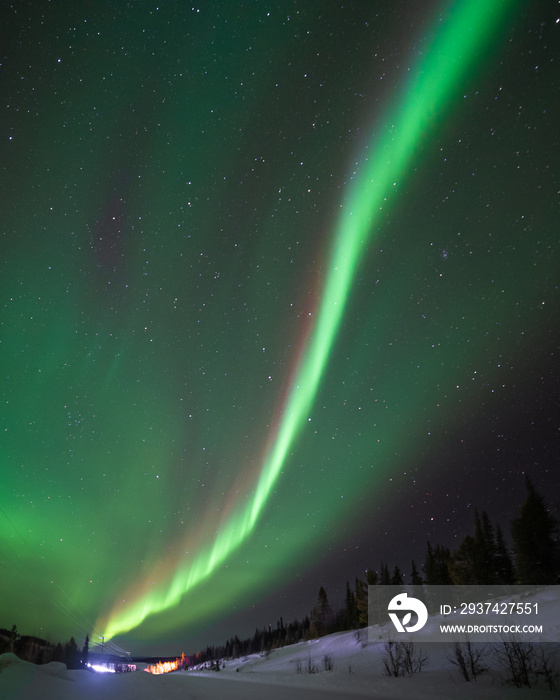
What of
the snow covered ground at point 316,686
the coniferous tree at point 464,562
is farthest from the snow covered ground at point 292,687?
the coniferous tree at point 464,562

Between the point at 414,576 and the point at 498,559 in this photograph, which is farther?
the point at 414,576

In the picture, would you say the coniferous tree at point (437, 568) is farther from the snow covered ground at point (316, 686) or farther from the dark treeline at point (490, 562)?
the snow covered ground at point (316, 686)

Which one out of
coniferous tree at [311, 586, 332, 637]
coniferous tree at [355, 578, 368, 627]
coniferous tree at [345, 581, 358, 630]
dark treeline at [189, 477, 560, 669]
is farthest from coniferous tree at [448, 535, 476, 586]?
coniferous tree at [311, 586, 332, 637]

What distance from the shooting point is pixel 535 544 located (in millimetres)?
42688

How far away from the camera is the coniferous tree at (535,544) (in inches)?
1645

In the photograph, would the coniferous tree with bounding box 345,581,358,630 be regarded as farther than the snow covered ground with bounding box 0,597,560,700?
Yes

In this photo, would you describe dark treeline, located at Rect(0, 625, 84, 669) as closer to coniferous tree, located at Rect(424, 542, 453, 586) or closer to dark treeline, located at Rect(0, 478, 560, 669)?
dark treeline, located at Rect(0, 478, 560, 669)

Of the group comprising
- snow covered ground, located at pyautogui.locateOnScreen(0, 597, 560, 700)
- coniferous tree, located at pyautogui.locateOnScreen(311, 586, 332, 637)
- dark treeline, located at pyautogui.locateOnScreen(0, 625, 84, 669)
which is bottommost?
dark treeline, located at pyautogui.locateOnScreen(0, 625, 84, 669)

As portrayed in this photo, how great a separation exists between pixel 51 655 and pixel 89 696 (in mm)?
117590

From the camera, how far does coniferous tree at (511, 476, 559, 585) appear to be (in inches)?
1645

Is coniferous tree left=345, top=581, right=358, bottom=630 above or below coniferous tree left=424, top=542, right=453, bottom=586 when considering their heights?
below

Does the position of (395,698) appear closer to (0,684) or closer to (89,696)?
(89,696)

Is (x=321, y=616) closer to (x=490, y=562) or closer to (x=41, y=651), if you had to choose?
(x=490, y=562)

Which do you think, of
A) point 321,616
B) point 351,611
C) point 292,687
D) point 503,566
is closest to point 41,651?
point 321,616
